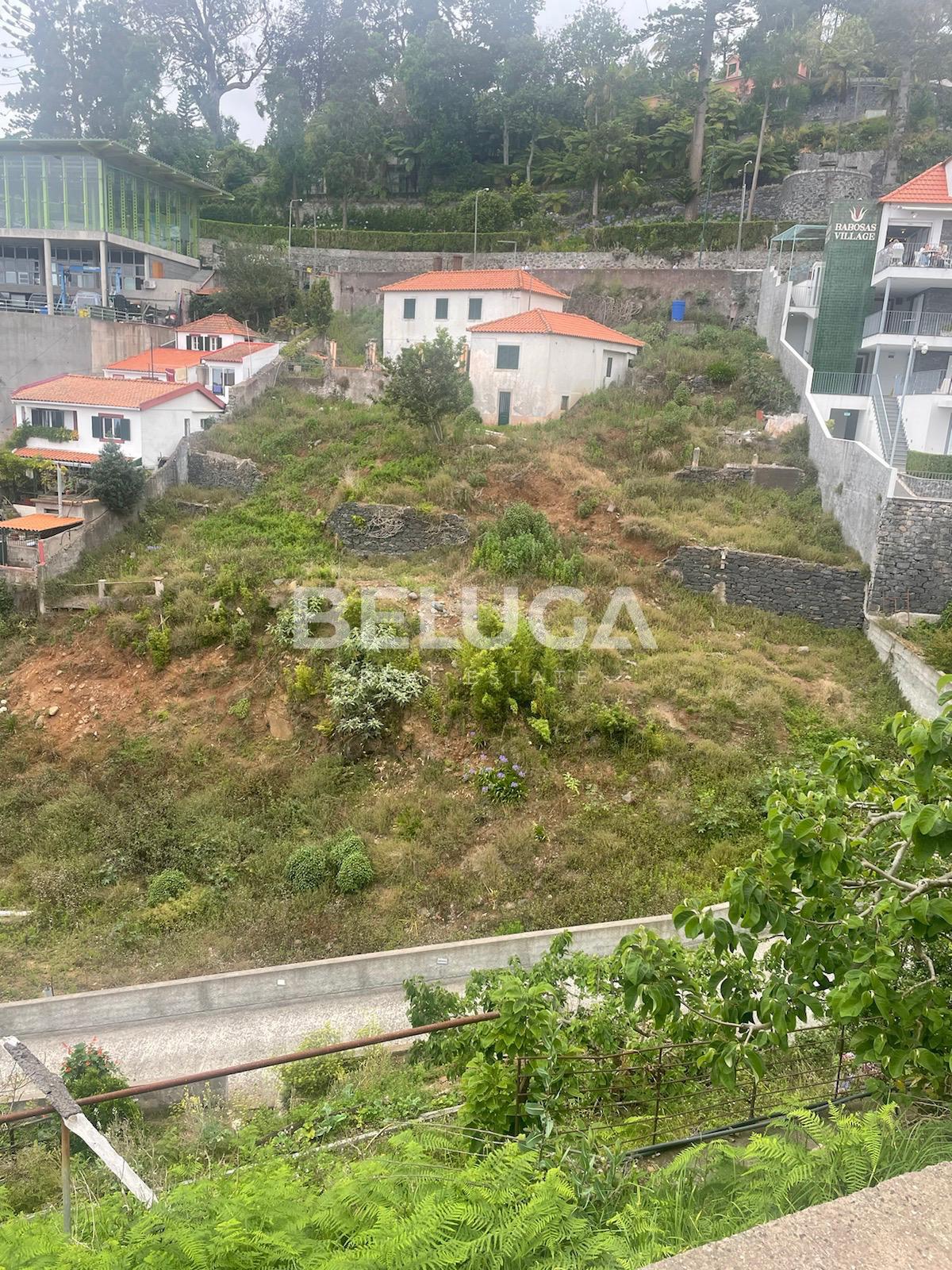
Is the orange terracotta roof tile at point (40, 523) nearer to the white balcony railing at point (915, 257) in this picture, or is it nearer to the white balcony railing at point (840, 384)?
the white balcony railing at point (840, 384)

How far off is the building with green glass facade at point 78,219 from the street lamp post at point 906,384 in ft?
93.8

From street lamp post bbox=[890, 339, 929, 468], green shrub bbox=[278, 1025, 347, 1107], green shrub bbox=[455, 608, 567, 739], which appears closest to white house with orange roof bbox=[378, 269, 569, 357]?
street lamp post bbox=[890, 339, 929, 468]

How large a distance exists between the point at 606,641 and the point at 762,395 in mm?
12015

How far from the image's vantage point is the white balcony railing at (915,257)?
2112cm

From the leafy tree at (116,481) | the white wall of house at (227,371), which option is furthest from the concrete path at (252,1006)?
the white wall of house at (227,371)

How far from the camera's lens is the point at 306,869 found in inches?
485

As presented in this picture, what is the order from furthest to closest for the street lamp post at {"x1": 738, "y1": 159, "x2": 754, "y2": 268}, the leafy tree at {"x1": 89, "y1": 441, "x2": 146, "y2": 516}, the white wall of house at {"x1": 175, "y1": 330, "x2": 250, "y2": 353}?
the street lamp post at {"x1": 738, "y1": 159, "x2": 754, "y2": 268} → the white wall of house at {"x1": 175, "y1": 330, "x2": 250, "y2": 353} → the leafy tree at {"x1": 89, "y1": 441, "x2": 146, "y2": 516}

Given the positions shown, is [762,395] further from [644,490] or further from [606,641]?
[606,641]

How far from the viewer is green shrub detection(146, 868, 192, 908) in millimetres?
12359

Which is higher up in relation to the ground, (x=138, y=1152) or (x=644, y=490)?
(x=644, y=490)

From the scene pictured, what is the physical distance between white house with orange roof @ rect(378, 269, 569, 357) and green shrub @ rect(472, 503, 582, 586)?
1198 centimetres

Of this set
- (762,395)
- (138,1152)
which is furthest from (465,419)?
(138,1152)

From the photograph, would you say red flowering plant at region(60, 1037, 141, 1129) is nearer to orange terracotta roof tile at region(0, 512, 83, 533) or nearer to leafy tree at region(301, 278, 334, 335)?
orange terracotta roof tile at region(0, 512, 83, 533)

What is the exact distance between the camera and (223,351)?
30047mm
